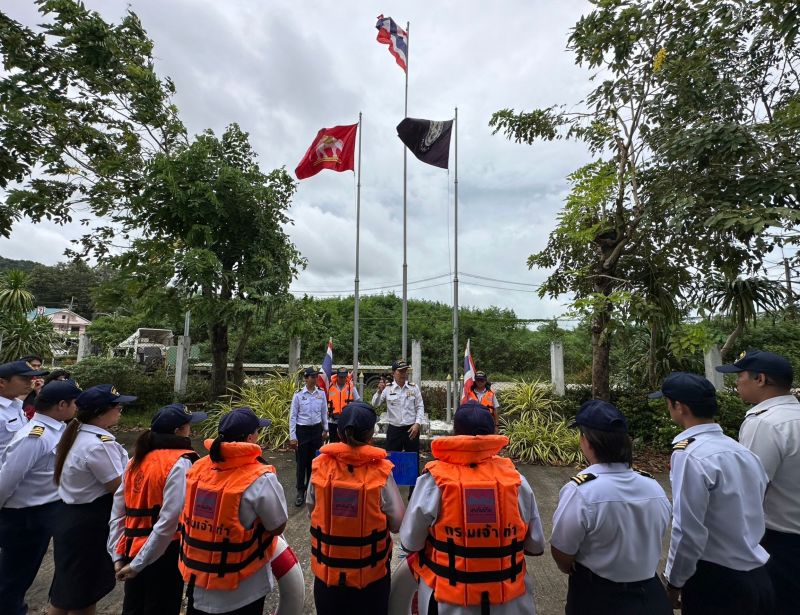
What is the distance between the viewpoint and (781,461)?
6.75 ft

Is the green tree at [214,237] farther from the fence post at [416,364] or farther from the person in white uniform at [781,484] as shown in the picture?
the person in white uniform at [781,484]

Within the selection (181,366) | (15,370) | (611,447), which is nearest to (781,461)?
(611,447)

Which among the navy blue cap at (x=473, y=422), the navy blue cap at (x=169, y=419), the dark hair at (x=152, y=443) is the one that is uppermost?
the navy blue cap at (x=473, y=422)

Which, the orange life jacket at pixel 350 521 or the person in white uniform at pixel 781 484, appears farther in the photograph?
the person in white uniform at pixel 781 484

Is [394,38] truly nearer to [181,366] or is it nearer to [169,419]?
[169,419]

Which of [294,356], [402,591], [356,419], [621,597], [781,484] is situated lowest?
[402,591]

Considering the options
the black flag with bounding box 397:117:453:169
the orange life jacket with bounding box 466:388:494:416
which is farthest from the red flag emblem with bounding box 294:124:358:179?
the orange life jacket with bounding box 466:388:494:416

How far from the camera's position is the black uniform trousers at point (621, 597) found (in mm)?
1604

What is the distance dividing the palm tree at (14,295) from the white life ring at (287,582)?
14.7m

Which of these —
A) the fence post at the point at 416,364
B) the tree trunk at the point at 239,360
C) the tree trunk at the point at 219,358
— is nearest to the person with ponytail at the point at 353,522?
the fence post at the point at 416,364

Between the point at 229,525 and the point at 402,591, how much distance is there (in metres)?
1.01

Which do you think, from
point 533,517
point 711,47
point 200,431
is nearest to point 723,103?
point 711,47

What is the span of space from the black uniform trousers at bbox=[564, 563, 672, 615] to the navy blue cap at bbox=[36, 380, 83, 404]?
3.12m

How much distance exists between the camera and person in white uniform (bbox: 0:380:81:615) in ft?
7.88
